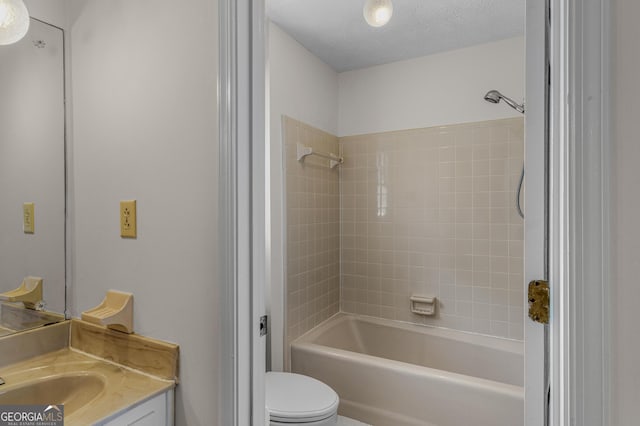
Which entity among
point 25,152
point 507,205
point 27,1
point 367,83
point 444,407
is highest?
point 367,83

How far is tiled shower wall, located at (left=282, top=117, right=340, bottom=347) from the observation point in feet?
7.20

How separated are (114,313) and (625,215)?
Result: 124 centimetres

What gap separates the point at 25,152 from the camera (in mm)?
1151

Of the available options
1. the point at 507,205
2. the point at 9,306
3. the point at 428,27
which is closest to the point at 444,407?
the point at 507,205

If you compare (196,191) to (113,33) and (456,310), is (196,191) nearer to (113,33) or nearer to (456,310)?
(113,33)

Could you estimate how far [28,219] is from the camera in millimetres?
1167

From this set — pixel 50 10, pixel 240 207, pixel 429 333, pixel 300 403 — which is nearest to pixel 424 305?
pixel 429 333

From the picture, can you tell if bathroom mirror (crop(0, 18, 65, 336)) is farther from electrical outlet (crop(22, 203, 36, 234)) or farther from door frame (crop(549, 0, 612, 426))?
door frame (crop(549, 0, 612, 426))

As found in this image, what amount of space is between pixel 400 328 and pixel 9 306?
222 cm

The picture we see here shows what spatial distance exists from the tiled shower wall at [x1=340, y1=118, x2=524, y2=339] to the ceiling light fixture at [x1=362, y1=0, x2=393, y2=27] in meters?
1.10

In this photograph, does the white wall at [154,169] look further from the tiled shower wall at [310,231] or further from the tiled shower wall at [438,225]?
the tiled shower wall at [438,225]

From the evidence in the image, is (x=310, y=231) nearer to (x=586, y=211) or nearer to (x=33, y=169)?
(x=33, y=169)

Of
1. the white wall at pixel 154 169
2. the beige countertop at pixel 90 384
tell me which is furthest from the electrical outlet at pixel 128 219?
the beige countertop at pixel 90 384

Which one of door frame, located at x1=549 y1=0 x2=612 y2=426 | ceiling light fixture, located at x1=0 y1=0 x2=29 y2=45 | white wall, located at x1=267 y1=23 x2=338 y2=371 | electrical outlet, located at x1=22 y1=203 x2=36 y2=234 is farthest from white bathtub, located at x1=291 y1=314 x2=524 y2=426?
ceiling light fixture, located at x1=0 y1=0 x2=29 y2=45
